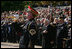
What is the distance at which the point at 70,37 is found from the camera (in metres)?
7.64

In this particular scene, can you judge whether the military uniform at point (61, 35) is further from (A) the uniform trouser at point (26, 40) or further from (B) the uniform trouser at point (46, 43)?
(A) the uniform trouser at point (26, 40)

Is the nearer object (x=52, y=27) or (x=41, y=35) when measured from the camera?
(x=52, y=27)

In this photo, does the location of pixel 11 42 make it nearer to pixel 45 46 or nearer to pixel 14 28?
pixel 14 28

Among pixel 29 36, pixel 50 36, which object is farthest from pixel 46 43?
pixel 29 36

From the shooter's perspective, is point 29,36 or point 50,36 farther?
point 50,36

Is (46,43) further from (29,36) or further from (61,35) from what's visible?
(29,36)

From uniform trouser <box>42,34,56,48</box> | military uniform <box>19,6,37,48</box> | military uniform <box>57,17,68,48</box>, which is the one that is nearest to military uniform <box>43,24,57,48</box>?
uniform trouser <box>42,34,56,48</box>

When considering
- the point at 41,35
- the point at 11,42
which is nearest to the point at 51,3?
the point at 11,42

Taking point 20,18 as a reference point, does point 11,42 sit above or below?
below

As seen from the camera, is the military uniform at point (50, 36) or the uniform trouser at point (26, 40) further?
the military uniform at point (50, 36)

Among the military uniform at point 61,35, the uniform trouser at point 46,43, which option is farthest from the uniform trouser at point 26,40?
the military uniform at point 61,35

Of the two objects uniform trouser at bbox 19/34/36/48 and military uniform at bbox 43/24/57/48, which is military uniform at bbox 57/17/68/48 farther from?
uniform trouser at bbox 19/34/36/48

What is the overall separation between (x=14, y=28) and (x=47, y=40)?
11.3 ft

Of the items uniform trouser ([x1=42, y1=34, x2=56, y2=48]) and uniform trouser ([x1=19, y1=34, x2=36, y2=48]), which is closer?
uniform trouser ([x1=19, y1=34, x2=36, y2=48])
